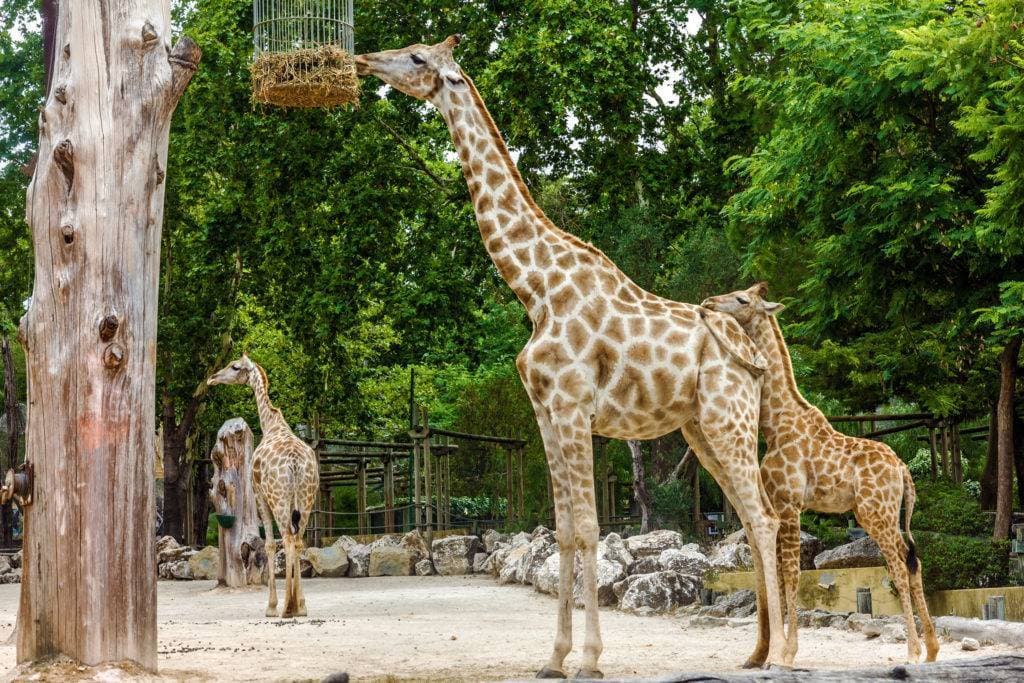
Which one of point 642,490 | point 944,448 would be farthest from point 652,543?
point 944,448

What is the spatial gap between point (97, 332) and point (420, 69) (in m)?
2.78

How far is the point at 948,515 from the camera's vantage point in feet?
44.4

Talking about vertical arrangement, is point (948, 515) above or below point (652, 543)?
above

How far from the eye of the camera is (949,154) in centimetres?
1346

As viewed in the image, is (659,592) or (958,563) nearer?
(958,563)

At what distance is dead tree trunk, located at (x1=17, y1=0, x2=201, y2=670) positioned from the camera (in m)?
7.18

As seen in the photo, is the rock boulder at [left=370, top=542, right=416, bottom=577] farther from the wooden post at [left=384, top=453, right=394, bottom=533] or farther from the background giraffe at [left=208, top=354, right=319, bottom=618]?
the background giraffe at [left=208, top=354, right=319, bottom=618]

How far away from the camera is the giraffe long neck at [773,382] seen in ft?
26.8

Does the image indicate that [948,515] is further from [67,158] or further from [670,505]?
[67,158]

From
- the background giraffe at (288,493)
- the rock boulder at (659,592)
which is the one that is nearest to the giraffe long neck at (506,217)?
the background giraffe at (288,493)

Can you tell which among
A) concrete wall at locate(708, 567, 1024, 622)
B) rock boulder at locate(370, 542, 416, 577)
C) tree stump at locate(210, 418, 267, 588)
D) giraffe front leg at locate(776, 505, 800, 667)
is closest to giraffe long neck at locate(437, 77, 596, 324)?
giraffe front leg at locate(776, 505, 800, 667)

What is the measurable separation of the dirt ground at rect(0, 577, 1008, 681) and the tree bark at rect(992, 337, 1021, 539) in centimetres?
418

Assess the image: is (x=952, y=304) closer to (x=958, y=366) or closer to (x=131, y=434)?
(x=958, y=366)

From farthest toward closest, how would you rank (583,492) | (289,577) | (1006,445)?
(1006,445), (289,577), (583,492)
